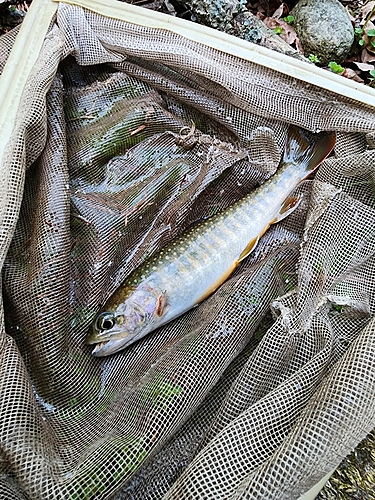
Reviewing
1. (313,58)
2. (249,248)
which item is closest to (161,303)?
(249,248)

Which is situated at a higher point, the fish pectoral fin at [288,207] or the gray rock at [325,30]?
the gray rock at [325,30]

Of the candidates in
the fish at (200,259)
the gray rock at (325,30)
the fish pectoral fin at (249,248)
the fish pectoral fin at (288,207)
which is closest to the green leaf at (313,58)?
the gray rock at (325,30)

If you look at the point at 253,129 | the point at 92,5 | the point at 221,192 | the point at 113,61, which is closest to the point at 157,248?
the point at 221,192

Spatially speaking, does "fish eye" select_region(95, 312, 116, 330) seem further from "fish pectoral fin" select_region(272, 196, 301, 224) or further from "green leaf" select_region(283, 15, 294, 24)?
"green leaf" select_region(283, 15, 294, 24)

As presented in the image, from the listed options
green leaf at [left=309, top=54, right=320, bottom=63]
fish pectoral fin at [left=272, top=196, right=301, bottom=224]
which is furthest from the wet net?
green leaf at [left=309, top=54, right=320, bottom=63]

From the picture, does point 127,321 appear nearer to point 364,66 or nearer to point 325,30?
point 325,30

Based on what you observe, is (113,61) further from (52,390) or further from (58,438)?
(58,438)

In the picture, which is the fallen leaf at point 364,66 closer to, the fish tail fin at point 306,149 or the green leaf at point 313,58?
the green leaf at point 313,58
